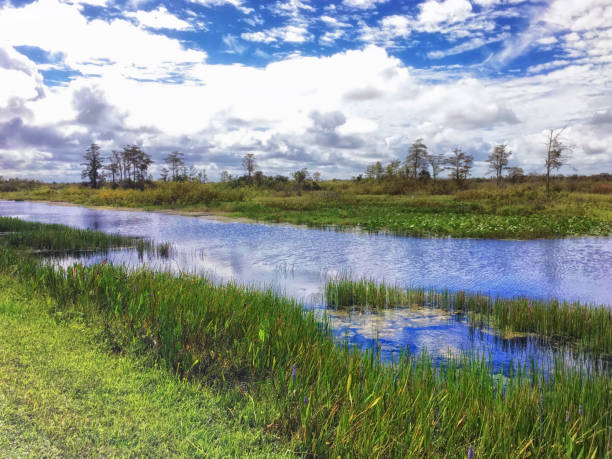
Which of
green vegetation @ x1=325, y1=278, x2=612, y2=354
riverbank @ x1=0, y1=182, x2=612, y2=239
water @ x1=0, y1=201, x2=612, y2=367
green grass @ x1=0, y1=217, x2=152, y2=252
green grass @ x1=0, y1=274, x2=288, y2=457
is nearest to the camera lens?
green grass @ x1=0, y1=274, x2=288, y2=457

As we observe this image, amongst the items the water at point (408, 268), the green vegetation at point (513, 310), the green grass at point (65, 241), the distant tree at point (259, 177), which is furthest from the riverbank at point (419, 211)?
the green vegetation at point (513, 310)

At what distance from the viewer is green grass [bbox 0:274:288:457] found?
161 inches

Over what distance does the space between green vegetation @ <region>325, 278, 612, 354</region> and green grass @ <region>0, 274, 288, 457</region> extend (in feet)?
20.7

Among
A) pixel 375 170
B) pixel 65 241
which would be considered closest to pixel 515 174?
pixel 375 170

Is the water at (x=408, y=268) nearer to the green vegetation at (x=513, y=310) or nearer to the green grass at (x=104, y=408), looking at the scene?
the green vegetation at (x=513, y=310)

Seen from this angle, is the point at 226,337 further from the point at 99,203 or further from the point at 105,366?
the point at 99,203

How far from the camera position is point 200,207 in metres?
47.9

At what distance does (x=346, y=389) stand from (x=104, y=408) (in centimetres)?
259

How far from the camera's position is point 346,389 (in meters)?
5.08

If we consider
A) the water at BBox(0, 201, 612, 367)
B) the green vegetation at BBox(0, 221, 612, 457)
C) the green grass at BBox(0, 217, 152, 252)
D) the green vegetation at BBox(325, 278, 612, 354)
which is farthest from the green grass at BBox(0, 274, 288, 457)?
the green grass at BBox(0, 217, 152, 252)

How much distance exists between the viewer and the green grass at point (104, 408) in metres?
4.08

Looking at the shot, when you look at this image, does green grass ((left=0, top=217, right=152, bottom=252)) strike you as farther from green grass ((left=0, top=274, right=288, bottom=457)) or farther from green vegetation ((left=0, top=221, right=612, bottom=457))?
green grass ((left=0, top=274, right=288, bottom=457))

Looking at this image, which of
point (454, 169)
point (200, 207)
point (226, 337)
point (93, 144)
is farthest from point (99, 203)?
point (226, 337)

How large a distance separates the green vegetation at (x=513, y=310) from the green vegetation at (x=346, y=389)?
3.08 m
